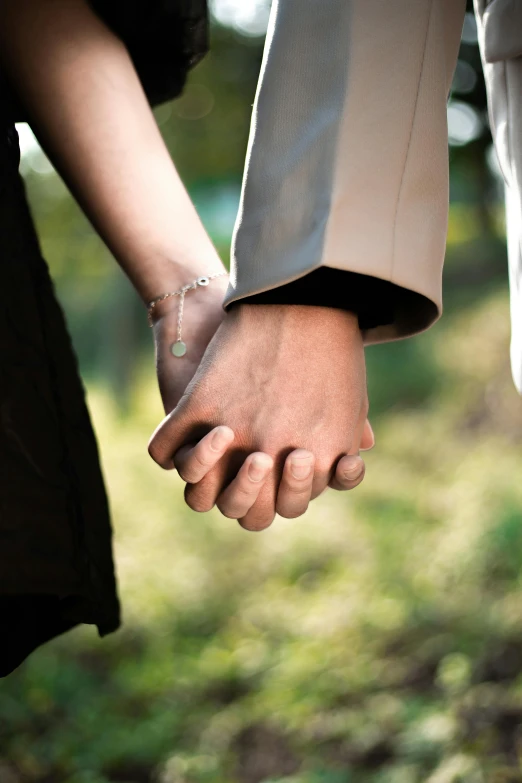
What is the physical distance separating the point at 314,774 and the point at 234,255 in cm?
213

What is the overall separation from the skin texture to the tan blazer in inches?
4.2

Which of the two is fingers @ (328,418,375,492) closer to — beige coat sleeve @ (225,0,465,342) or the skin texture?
the skin texture

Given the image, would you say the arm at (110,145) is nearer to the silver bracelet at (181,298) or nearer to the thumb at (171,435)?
the silver bracelet at (181,298)

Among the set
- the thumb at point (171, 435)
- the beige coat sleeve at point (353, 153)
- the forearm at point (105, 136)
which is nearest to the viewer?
the beige coat sleeve at point (353, 153)

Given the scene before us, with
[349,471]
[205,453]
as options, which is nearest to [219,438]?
[205,453]

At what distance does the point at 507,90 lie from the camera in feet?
3.61

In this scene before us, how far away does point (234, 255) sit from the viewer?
111cm

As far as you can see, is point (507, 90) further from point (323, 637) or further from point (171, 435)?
point (323, 637)

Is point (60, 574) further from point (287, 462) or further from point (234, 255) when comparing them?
point (234, 255)

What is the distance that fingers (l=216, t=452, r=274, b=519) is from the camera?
1062 mm

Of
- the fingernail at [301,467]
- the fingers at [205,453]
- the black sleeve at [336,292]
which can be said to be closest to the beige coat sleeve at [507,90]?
the black sleeve at [336,292]

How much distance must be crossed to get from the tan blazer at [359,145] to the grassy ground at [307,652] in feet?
6.58

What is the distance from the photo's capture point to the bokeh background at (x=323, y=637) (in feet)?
9.00

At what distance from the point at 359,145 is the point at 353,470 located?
445 millimetres
